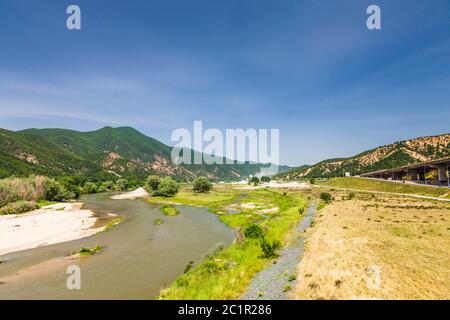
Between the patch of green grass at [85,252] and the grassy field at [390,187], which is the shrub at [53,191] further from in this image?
the grassy field at [390,187]

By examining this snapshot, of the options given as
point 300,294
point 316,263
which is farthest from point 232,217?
point 300,294

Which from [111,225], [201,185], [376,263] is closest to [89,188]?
[201,185]

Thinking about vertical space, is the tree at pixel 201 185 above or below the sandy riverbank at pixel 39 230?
above

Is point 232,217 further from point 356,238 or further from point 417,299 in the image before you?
point 417,299

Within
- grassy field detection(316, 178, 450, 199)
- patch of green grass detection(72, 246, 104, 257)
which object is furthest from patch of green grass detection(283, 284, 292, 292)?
grassy field detection(316, 178, 450, 199)

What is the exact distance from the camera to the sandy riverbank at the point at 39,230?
146 feet

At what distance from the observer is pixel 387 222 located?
41.4m

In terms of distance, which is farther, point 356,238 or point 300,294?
point 356,238

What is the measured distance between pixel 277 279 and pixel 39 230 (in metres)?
53.0

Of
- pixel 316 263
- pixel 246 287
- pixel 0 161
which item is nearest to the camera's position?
pixel 246 287

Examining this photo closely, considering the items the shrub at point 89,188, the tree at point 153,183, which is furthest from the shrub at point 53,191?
the shrub at point 89,188

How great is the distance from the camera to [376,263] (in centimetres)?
2205

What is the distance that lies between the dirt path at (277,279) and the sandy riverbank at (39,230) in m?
39.0
